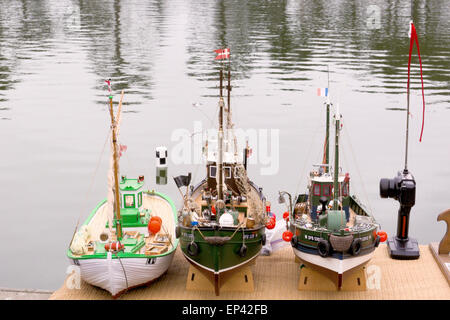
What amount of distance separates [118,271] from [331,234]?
7056mm

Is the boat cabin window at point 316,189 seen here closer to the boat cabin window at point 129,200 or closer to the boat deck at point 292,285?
the boat deck at point 292,285

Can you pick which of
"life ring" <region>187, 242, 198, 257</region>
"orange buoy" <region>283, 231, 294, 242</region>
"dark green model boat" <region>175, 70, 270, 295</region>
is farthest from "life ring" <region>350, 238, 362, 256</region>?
"life ring" <region>187, 242, 198, 257</region>

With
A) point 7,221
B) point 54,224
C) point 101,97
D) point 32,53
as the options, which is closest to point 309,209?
point 54,224

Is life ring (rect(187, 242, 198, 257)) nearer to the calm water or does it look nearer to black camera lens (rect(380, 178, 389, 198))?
the calm water

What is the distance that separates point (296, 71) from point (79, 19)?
41.3m

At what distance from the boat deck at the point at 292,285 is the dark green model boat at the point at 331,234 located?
1.34 meters

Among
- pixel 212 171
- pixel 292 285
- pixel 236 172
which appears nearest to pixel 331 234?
pixel 292 285

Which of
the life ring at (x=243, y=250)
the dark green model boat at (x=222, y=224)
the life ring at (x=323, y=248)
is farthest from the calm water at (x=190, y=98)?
the life ring at (x=243, y=250)

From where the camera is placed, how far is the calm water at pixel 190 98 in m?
34.8

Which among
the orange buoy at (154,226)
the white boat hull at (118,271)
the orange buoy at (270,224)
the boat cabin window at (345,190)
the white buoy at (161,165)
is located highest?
the white buoy at (161,165)

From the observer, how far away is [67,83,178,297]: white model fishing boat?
74.1ft

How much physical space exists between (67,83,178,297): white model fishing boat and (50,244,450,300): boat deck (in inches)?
23.9

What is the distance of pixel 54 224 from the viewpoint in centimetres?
3262

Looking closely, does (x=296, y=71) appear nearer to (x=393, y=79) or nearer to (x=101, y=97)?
(x=393, y=79)
